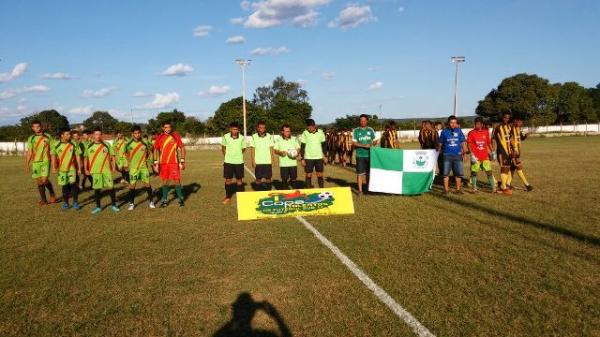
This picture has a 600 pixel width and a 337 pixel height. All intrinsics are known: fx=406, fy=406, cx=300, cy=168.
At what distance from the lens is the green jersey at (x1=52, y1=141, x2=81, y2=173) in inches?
397

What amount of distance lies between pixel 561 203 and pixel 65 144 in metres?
11.8

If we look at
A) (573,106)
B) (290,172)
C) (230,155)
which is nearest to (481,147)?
(290,172)

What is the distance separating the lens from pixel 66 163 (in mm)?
10094

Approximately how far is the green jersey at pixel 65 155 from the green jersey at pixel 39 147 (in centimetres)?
33

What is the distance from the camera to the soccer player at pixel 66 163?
1008cm

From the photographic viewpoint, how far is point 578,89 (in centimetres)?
7819

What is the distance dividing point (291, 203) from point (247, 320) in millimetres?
4550

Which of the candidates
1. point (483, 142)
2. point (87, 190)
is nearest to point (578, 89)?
point (483, 142)

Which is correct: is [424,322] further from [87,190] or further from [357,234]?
[87,190]

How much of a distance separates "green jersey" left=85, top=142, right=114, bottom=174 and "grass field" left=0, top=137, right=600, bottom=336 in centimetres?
125

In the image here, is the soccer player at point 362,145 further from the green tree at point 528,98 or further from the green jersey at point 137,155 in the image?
the green tree at point 528,98

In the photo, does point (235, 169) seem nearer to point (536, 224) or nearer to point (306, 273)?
point (306, 273)

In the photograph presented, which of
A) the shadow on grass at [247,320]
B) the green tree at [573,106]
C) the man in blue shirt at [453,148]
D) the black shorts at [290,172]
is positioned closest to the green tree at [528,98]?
the green tree at [573,106]

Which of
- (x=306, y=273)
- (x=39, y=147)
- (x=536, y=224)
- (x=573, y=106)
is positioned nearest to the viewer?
(x=306, y=273)
